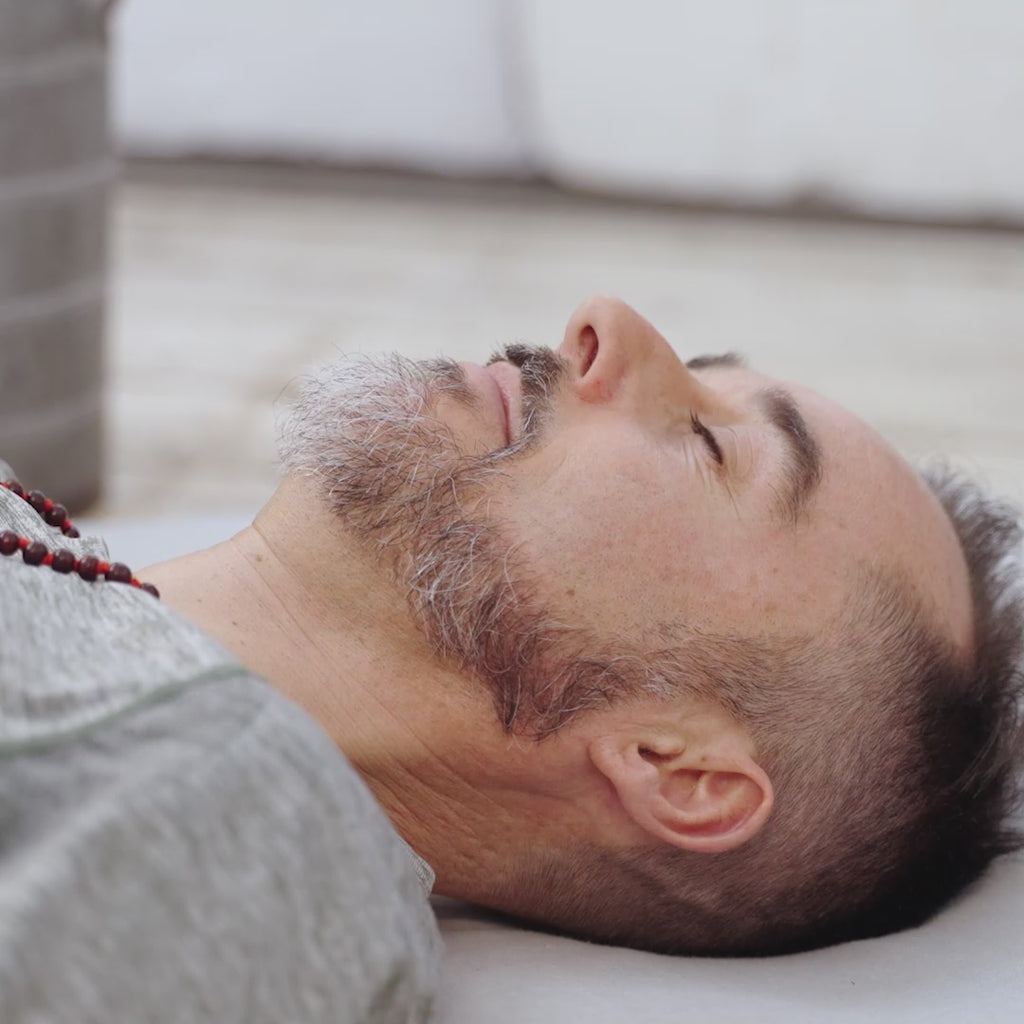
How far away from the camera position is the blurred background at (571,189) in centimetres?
329

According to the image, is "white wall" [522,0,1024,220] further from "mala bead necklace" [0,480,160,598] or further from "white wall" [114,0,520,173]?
"mala bead necklace" [0,480,160,598]

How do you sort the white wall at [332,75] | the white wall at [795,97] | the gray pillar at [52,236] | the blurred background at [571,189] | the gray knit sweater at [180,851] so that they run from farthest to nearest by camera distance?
the white wall at [332,75] → the white wall at [795,97] → the blurred background at [571,189] → the gray pillar at [52,236] → the gray knit sweater at [180,851]

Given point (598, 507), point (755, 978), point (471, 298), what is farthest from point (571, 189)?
point (755, 978)

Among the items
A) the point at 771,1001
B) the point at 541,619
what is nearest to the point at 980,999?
the point at 771,1001

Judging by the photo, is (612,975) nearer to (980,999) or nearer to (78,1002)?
(980,999)

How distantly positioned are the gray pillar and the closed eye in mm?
1291

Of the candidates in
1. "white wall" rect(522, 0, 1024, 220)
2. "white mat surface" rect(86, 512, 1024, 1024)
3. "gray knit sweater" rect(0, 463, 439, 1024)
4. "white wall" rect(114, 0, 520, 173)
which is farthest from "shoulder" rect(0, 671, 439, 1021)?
"white wall" rect(114, 0, 520, 173)

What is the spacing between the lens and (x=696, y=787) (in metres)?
1.14

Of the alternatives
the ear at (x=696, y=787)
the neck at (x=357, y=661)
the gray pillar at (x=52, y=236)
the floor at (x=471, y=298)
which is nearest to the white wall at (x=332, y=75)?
the floor at (x=471, y=298)

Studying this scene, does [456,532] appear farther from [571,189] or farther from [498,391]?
[571,189]

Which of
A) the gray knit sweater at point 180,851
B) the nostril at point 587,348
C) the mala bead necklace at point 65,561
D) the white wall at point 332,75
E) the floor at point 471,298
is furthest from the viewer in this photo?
the white wall at point 332,75

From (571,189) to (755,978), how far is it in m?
3.55

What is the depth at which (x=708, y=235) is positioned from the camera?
4156 mm

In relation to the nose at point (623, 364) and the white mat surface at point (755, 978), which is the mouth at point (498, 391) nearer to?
the nose at point (623, 364)
